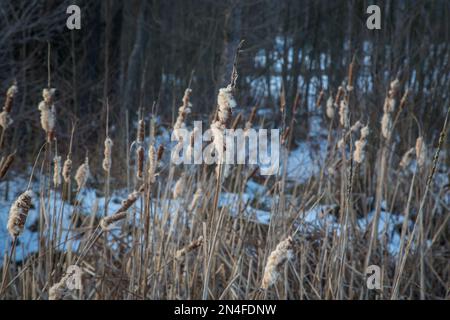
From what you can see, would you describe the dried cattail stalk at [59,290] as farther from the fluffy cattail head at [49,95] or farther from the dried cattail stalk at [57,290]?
the fluffy cattail head at [49,95]

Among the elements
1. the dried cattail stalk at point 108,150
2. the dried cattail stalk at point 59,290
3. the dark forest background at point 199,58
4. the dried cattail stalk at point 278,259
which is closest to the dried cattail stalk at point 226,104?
the dried cattail stalk at point 278,259

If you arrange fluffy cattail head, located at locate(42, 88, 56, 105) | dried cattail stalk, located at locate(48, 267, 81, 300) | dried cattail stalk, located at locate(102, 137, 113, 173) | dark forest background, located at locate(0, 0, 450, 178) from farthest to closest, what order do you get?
dark forest background, located at locate(0, 0, 450, 178), dried cattail stalk, located at locate(102, 137, 113, 173), fluffy cattail head, located at locate(42, 88, 56, 105), dried cattail stalk, located at locate(48, 267, 81, 300)

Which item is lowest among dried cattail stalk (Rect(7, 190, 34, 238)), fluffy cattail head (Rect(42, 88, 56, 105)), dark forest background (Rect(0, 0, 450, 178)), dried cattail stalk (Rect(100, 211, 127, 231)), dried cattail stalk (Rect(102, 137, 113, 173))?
dried cattail stalk (Rect(100, 211, 127, 231))

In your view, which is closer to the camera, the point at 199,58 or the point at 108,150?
the point at 108,150

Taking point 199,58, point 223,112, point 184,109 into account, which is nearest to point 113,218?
point 223,112

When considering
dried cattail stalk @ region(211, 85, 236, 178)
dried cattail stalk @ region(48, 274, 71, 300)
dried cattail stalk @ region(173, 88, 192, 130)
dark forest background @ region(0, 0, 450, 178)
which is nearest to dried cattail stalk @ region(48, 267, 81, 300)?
dried cattail stalk @ region(48, 274, 71, 300)

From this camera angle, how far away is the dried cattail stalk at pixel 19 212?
3.43 feet

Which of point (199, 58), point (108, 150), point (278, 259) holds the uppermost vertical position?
point (199, 58)

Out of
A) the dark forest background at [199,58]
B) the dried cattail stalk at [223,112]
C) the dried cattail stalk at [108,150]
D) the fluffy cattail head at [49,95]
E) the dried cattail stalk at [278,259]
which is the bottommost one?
the dried cattail stalk at [278,259]

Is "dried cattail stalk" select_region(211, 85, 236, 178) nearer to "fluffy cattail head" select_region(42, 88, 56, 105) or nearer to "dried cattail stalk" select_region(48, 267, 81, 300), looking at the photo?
"dried cattail stalk" select_region(48, 267, 81, 300)

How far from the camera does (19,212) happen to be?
107cm

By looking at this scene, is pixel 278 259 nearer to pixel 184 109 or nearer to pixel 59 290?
pixel 59 290

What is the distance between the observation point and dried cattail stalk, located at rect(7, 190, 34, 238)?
3.43 ft
